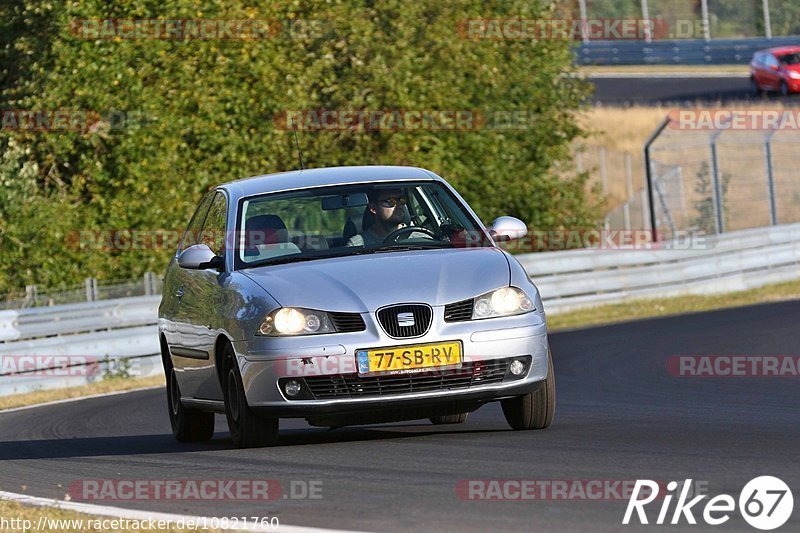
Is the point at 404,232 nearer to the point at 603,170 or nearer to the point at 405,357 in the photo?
the point at 405,357

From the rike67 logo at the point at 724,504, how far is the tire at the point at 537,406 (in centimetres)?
244

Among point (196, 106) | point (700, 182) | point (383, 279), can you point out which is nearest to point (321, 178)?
point (383, 279)

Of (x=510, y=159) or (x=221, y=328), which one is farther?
(x=510, y=159)

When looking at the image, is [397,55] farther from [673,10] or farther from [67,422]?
[673,10]

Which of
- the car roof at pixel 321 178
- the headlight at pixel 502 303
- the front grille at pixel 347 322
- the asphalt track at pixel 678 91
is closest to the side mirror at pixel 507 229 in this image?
the car roof at pixel 321 178

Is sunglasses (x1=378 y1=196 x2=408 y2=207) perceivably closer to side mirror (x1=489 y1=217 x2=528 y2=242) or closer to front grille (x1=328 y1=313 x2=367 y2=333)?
side mirror (x1=489 y1=217 x2=528 y2=242)

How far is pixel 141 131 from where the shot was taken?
2495 centimetres

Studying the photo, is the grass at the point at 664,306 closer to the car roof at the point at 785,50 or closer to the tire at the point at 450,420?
the tire at the point at 450,420

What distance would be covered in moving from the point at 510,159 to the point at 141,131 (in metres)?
7.29

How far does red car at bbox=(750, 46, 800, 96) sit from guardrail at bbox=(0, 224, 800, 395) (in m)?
23.9

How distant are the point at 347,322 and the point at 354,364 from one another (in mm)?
222

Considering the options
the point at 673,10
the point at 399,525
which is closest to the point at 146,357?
the point at 399,525

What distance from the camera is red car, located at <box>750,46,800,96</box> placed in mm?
48312

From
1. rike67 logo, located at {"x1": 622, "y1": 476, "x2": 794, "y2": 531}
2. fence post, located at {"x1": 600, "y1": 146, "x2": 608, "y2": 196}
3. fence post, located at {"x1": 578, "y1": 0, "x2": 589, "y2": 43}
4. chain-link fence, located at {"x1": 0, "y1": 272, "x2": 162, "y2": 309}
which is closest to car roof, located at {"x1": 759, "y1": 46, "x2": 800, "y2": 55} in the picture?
fence post, located at {"x1": 578, "y1": 0, "x2": 589, "y2": 43}
